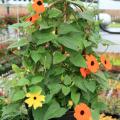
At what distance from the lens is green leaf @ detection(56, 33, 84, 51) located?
11.5ft

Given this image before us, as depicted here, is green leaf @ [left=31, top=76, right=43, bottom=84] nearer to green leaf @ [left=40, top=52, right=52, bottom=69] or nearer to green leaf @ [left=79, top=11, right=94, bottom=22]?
green leaf @ [left=40, top=52, right=52, bottom=69]

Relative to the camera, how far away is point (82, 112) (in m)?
3.51

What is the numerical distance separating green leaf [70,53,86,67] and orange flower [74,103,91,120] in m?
0.29

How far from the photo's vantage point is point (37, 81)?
352 cm

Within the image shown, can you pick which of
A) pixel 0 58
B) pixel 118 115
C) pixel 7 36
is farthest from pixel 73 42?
pixel 7 36

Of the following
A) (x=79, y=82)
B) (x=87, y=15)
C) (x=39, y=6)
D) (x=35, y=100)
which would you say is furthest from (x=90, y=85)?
(x=39, y=6)

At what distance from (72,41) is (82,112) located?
514 millimetres

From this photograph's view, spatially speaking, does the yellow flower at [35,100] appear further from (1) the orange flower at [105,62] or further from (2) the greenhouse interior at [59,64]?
(1) the orange flower at [105,62]

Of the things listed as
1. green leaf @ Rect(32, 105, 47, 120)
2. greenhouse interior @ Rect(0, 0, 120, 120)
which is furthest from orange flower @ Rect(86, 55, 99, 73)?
Answer: green leaf @ Rect(32, 105, 47, 120)

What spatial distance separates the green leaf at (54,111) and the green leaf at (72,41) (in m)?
0.43

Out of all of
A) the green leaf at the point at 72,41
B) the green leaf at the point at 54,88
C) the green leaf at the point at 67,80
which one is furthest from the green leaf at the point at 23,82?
the green leaf at the point at 72,41

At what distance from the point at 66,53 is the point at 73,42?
141mm

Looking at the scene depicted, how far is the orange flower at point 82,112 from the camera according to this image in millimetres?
3500

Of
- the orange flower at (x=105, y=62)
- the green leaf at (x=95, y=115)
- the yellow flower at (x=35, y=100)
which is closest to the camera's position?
the yellow flower at (x=35, y=100)
